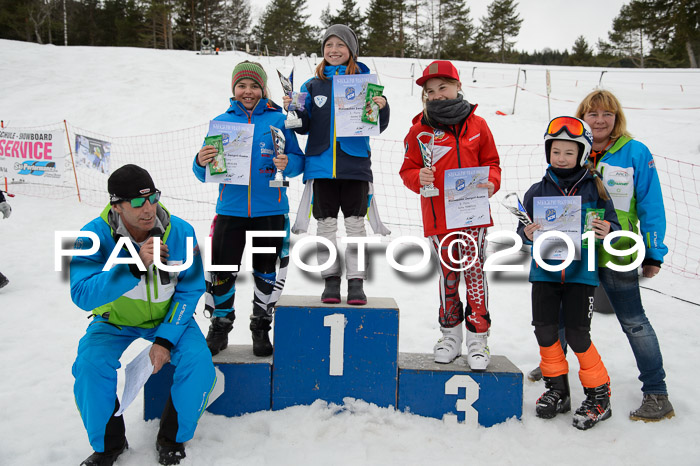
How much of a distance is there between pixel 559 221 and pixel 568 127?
510 millimetres

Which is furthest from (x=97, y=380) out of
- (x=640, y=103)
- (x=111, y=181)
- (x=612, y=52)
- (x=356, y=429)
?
(x=612, y=52)

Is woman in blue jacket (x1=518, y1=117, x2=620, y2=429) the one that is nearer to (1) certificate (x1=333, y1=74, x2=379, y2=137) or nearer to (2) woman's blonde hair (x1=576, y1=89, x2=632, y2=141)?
(2) woman's blonde hair (x1=576, y1=89, x2=632, y2=141)

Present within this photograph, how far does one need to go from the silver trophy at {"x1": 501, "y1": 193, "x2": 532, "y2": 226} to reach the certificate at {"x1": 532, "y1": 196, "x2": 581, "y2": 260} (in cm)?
8

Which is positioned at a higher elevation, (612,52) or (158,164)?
(612,52)

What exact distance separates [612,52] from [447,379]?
38870 millimetres

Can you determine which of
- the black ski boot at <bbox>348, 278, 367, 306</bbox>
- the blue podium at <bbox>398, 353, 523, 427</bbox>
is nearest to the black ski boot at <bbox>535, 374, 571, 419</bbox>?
the blue podium at <bbox>398, 353, 523, 427</bbox>

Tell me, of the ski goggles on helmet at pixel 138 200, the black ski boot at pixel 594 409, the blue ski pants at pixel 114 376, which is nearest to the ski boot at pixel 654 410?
the black ski boot at pixel 594 409

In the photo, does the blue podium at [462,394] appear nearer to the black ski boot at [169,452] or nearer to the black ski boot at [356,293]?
the black ski boot at [356,293]

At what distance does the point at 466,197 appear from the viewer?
2.65 meters

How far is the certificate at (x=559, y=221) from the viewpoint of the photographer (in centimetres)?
257

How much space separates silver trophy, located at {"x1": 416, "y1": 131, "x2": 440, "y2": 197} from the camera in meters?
2.61

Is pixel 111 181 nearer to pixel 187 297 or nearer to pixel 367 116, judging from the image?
pixel 187 297

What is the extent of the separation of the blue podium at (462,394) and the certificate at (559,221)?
0.71 meters

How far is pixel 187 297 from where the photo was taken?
8.18ft
